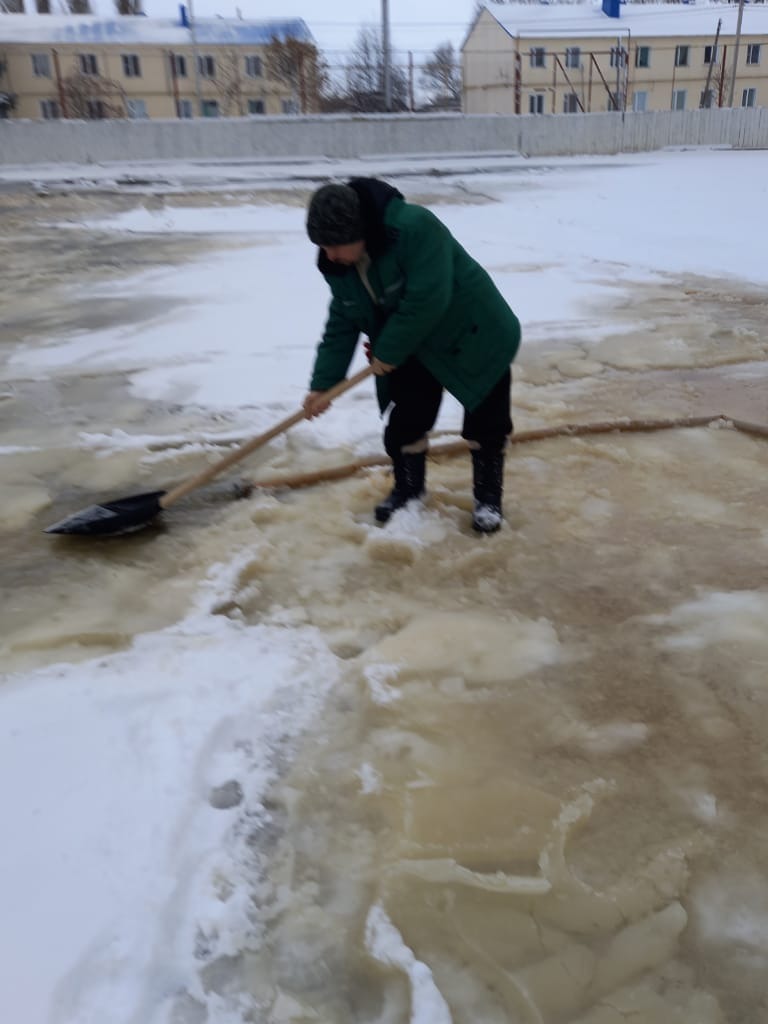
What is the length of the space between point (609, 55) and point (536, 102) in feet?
10.6

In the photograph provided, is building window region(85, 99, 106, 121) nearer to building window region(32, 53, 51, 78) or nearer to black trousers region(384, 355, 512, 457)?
building window region(32, 53, 51, 78)

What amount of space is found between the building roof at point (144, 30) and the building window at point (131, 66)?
53cm

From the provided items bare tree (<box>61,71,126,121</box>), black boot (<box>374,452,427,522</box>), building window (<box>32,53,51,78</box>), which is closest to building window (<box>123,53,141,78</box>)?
building window (<box>32,53,51,78</box>)

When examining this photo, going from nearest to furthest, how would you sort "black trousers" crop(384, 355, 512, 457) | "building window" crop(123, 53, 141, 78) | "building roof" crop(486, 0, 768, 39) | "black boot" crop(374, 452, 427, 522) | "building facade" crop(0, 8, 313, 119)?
"black trousers" crop(384, 355, 512, 457) < "black boot" crop(374, 452, 427, 522) < "building roof" crop(486, 0, 768, 39) < "building facade" crop(0, 8, 313, 119) < "building window" crop(123, 53, 141, 78)

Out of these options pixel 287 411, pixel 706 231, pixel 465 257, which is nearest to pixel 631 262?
pixel 706 231

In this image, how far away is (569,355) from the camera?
202 inches

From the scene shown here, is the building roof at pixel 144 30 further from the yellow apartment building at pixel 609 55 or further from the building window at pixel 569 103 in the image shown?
the building window at pixel 569 103

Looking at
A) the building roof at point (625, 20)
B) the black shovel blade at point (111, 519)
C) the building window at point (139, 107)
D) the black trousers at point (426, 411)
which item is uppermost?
the building roof at point (625, 20)

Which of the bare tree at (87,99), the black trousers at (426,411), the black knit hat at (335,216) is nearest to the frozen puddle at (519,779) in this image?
the black trousers at (426,411)

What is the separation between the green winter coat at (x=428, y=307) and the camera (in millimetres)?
2537

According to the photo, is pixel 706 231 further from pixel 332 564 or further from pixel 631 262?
pixel 332 564

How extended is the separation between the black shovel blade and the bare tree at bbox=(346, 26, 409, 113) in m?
25.3

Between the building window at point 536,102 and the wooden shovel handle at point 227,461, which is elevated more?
the building window at point 536,102

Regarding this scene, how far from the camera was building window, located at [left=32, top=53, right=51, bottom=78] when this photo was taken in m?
34.5
